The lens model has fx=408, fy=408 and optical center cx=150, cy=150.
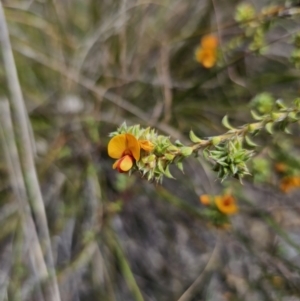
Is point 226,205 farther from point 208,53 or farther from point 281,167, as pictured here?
point 208,53

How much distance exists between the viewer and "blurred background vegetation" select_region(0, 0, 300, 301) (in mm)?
1046

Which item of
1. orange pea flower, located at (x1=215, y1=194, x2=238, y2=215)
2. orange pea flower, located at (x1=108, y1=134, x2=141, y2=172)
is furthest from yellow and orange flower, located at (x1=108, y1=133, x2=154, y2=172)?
orange pea flower, located at (x1=215, y1=194, x2=238, y2=215)

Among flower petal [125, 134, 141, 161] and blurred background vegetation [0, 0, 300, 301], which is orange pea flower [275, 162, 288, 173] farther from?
flower petal [125, 134, 141, 161]

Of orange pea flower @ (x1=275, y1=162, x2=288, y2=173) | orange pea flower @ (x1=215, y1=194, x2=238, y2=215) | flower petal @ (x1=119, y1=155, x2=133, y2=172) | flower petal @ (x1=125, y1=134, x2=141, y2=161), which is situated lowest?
orange pea flower @ (x1=215, y1=194, x2=238, y2=215)

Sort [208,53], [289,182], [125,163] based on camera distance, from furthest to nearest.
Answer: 1. [208,53]
2. [289,182]
3. [125,163]

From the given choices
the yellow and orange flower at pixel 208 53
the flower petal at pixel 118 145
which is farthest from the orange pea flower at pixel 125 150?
the yellow and orange flower at pixel 208 53

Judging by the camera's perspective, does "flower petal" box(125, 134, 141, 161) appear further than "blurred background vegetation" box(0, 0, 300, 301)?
No

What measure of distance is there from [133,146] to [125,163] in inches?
0.8

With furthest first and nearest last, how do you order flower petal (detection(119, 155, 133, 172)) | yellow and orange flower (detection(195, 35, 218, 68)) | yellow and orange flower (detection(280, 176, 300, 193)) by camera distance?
yellow and orange flower (detection(195, 35, 218, 68))
yellow and orange flower (detection(280, 176, 300, 193))
flower petal (detection(119, 155, 133, 172))

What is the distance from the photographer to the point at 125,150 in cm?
45

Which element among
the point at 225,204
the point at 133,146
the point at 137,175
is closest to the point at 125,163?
the point at 133,146

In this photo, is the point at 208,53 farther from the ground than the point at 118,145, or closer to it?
closer to it

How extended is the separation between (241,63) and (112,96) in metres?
0.38

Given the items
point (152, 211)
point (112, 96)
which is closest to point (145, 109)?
point (112, 96)
